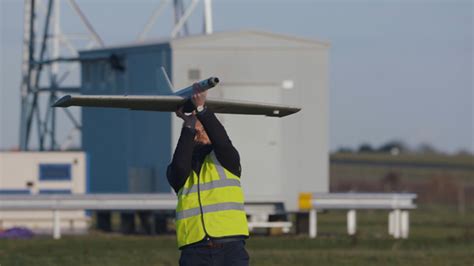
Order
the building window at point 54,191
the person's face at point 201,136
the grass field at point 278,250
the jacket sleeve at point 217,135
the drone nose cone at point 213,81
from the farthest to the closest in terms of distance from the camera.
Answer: the building window at point 54,191 → the grass field at point 278,250 → the person's face at point 201,136 → the jacket sleeve at point 217,135 → the drone nose cone at point 213,81

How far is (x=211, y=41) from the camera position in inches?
1117

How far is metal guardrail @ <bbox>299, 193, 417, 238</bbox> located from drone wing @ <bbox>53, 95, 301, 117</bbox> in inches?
631

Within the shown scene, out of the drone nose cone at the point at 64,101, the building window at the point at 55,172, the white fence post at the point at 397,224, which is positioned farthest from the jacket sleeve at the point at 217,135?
the building window at the point at 55,172

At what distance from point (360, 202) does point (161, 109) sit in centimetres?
1714

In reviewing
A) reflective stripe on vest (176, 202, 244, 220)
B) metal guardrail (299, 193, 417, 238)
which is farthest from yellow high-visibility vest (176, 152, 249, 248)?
metal guardrail (299, 193, 417, 238)

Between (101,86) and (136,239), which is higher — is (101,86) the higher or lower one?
the higher one

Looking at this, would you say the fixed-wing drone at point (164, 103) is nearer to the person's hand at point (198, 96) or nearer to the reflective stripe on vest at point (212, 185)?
the person's hand at point (198, 96)

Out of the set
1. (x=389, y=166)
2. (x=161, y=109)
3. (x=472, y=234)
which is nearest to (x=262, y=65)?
(x=472, y=234)

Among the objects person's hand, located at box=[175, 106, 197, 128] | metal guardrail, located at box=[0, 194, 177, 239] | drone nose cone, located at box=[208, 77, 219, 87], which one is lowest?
metal guardrail, located at box=[0, 194, 177, 239]

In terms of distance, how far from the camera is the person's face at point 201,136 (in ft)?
36.3

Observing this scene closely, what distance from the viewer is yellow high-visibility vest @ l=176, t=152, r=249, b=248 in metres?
11.0

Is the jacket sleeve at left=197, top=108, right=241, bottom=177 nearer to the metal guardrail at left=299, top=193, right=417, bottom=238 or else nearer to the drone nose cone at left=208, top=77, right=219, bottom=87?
the drone nose cone at left=208, top=77, right=219, bottom=87

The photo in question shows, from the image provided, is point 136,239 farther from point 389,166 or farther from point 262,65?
point 389,166

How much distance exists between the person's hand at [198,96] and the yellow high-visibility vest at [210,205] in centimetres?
44
